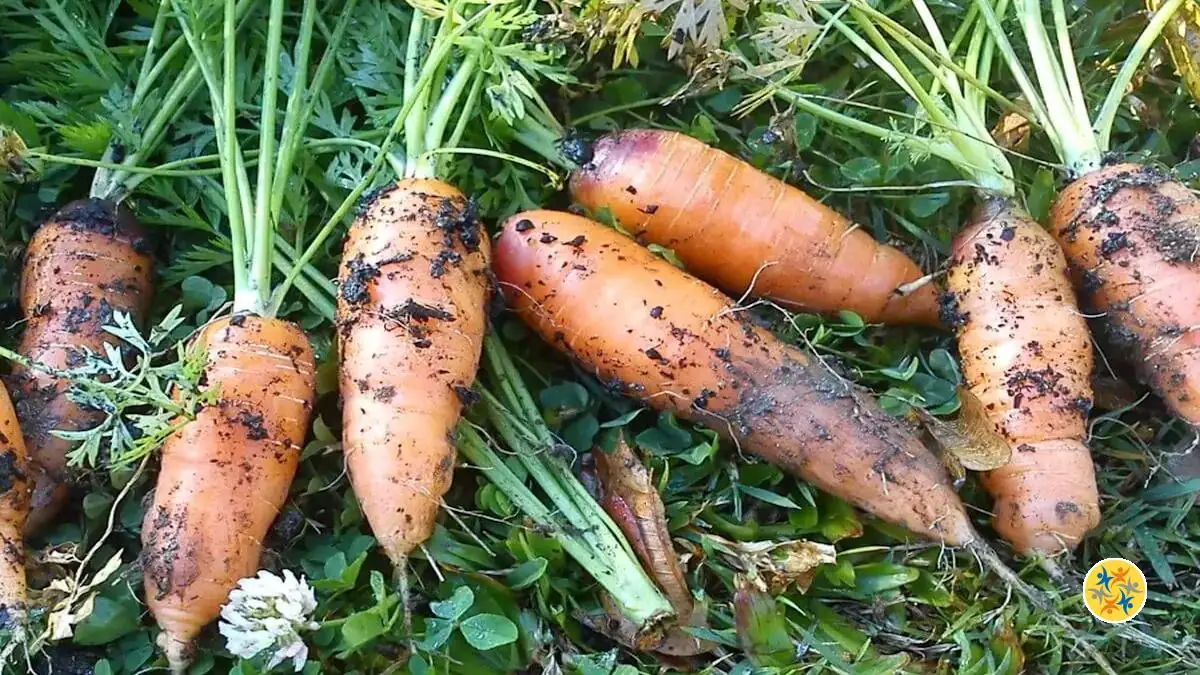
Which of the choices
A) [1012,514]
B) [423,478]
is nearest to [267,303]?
[423,478]

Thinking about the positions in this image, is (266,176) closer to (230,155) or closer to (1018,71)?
(230,155)

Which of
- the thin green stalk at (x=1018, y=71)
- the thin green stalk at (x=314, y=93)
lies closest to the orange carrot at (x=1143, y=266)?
the thin green stalk at (x=1018, y=71)

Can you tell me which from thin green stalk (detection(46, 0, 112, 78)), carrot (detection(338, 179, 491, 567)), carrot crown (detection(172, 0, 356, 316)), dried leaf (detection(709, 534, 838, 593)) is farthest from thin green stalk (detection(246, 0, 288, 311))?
dried leaf (detection(709, 534, 838, 593))

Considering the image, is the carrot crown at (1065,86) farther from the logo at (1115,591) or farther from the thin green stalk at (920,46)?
the logo at (1115,591)

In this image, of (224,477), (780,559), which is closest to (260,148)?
(224,477)

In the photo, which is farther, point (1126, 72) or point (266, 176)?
point (1126, 72)

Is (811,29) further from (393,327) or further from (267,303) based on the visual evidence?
(267,303)

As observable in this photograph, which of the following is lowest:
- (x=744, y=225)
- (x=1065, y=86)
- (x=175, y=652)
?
(x=175, y=652)
